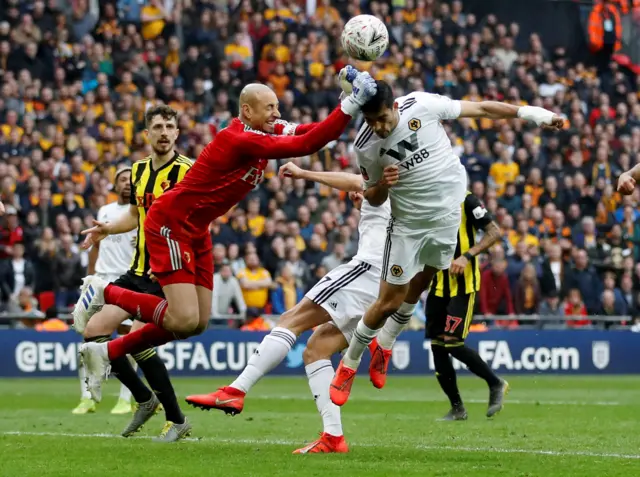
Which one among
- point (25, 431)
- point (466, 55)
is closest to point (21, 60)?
point (466, 55)

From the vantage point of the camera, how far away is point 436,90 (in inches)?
1065

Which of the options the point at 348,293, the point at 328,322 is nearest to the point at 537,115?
the point at 348,293

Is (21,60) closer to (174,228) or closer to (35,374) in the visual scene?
(35,374)

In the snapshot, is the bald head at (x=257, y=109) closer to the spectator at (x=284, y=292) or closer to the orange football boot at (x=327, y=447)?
the orange football boot at (x=327, y=447)

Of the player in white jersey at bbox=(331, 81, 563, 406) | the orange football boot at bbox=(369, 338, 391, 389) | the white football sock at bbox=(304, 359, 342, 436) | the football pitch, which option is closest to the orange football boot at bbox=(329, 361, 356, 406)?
the player in white jersey at bbox=(331, 81, 563, 406)

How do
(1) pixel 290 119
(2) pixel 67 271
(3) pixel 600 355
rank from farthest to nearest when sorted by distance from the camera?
(1) pixel 290 119 → (3) pixel 600 355 → (2) pixel 67 271

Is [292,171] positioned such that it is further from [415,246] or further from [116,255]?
[116,255]

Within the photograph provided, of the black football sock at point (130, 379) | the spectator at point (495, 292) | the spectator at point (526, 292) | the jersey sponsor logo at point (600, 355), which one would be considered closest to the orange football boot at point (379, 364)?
the black football sock at point (130, 379)

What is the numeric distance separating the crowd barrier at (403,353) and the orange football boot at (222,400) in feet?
35.1

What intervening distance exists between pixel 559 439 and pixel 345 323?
2058mm

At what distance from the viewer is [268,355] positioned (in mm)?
9383

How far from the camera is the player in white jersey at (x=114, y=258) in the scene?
44.8ft

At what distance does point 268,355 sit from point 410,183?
1624 mm

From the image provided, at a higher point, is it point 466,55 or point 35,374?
point 466,55
